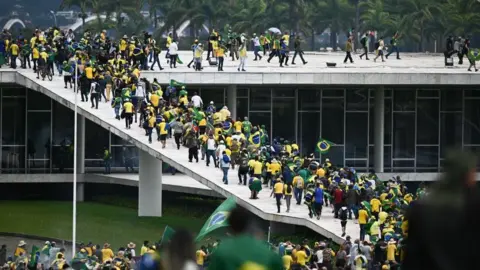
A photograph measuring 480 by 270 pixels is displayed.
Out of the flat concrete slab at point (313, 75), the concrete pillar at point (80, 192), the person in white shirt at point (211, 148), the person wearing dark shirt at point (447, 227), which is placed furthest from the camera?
the concrete pillar at point (80, 192)

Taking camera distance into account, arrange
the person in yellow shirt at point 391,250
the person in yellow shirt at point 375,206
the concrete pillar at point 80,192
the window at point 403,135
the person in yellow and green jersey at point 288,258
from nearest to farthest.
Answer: the person in yellow and green jersey at point 288,258, the person in yellow shirt at point 391,250, the person in yellow shirt at point 375,206, the concrete pillar at point 80,192, the window at point 403,135

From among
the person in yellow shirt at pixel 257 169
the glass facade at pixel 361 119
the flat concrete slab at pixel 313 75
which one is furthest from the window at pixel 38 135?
the person in yellow shirt at pixel 257 169

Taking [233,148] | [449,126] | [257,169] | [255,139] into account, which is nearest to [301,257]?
[257,169]

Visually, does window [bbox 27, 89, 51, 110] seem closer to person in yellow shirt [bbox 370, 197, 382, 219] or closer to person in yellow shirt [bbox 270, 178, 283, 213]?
person in yellow shirt [bbox 270, 178, 283, 213]

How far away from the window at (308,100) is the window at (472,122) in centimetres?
543

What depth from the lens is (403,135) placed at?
51344 mm

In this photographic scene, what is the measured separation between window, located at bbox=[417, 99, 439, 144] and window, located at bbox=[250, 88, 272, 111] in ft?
18.0

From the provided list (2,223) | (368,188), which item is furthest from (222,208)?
(2,223)

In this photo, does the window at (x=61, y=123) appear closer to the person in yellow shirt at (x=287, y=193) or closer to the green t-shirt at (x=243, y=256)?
the person in yellow shirt at (x=287, y=193)

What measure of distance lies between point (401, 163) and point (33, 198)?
1310 cm

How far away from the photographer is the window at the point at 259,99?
165 feet

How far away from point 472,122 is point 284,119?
22.6 feet

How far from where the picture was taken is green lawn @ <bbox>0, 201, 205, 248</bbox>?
3791 centimetres

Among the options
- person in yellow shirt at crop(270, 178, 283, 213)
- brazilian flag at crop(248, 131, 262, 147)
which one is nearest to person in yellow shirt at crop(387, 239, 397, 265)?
person in yellow shirt at crop(270, 178, 283, 213)
